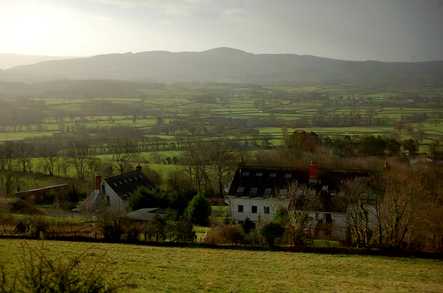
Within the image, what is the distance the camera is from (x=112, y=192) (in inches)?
1906

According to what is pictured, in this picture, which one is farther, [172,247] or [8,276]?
[172,247]

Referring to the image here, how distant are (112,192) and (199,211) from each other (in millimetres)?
12093

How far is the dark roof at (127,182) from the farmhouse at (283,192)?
38.4 feet

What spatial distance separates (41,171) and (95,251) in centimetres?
3965

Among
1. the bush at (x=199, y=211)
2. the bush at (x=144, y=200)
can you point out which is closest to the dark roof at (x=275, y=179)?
the bush at (x=199, y=211)

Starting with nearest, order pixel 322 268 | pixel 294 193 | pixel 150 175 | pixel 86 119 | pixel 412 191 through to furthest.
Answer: pixel 322 268 < pixel 412 191 < pixel 294 193 < pixel 150 175 < pixel 86 119

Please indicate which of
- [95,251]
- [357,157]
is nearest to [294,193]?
[95,251]

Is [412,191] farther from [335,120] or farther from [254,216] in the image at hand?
[335,120]

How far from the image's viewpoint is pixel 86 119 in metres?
104

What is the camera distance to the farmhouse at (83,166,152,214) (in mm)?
45897

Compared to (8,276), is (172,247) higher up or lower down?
lower down

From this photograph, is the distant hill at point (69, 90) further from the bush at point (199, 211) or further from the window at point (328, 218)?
the window at point (328, 218)

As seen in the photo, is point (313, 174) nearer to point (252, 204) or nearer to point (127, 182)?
point (252, 204)

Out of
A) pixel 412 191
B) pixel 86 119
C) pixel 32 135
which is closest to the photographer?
pixel 412 191
